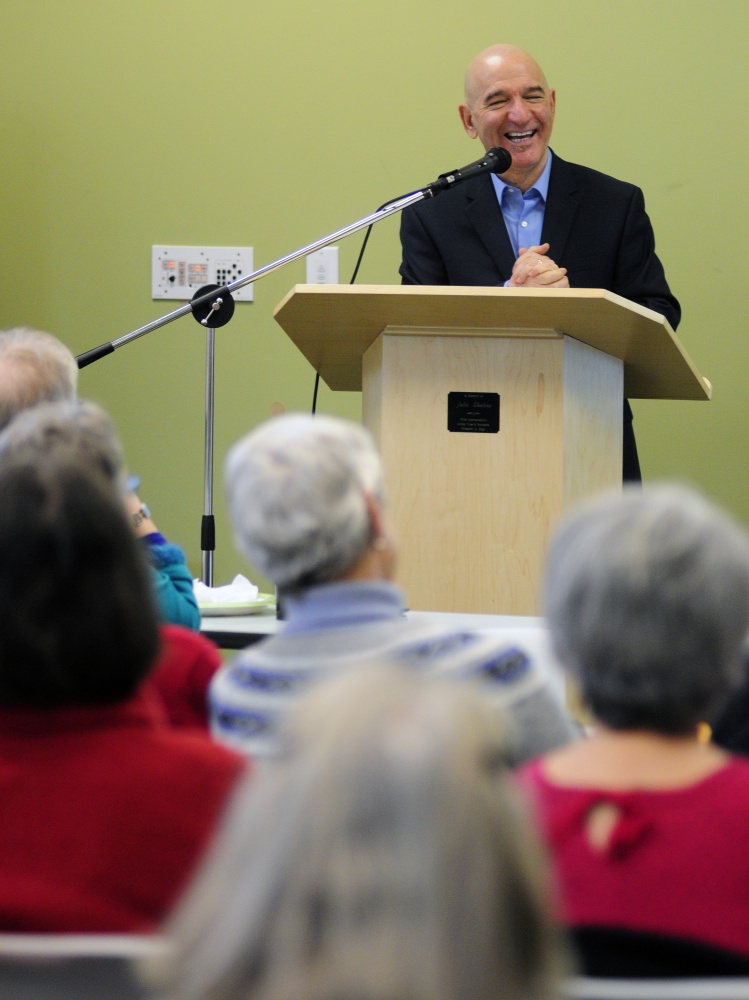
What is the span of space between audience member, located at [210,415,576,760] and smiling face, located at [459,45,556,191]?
2.11 meters

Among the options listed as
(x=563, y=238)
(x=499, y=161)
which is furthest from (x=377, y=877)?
(x=563, y=238)

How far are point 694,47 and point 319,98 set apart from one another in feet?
3.94

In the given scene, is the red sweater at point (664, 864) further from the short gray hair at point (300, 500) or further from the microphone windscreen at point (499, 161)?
the microphone windscreen at point (499, 161)

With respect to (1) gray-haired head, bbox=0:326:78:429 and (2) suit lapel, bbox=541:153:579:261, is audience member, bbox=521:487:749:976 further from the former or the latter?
(2) suit lapel, bbox=541:153:579:261

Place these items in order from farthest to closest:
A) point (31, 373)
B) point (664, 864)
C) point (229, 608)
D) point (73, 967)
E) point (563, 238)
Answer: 1. point (563, 238)
2. point (229, 608)
3. point (31, 373)
4. point (664, 864)
5. point (73, 967)

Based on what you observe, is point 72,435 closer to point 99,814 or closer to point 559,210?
point 99,814

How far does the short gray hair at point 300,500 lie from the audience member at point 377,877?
597mm

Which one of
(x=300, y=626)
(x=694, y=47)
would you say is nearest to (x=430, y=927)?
(x=300, y=626)

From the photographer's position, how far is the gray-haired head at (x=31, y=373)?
5.34 ft

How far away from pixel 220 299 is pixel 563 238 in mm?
906

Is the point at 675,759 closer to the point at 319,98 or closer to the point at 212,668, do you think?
the point at 212,668

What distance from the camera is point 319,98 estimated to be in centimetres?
377

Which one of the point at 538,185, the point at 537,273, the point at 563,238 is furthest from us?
the point at 538,185

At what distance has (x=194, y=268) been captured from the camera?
149 inches
